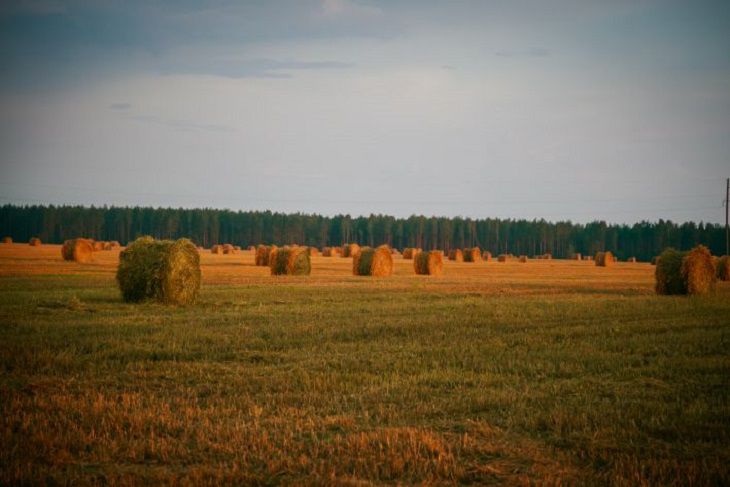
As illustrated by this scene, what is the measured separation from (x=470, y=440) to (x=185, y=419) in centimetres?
349

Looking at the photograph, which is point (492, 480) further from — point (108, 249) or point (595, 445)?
point (108, 249)

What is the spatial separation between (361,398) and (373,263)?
29.9 metres

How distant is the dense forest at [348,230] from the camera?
135 metres

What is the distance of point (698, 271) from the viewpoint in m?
27.2

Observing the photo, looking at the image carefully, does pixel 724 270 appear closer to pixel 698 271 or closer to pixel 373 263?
pixel 698 271

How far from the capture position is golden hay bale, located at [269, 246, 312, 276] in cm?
3791

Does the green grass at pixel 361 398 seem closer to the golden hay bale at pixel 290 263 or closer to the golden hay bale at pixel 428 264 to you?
the golden hay bale at pixel 290 263

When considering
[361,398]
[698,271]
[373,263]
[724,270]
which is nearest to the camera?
[361,398]

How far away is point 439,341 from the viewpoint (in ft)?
45.9

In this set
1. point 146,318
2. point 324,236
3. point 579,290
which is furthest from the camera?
point 324,236

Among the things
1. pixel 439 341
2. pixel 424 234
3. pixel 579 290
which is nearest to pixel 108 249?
pixel 579 290

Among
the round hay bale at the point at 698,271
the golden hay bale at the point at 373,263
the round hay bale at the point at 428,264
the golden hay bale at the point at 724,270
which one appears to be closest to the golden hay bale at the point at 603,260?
the golden hay bale at the point at 724,270

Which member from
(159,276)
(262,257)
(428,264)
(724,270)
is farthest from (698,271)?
(262,257)

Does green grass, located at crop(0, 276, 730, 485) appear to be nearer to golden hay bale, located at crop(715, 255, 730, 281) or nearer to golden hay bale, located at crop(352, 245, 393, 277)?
golden hay bale, located at crop(352, 245, 393, 277)
